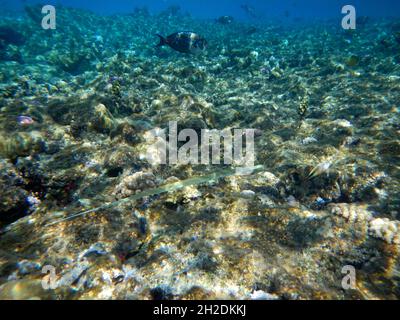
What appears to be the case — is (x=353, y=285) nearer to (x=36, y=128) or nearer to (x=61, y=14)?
(x=36, y=128)

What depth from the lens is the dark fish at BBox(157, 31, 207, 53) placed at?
8758 mm

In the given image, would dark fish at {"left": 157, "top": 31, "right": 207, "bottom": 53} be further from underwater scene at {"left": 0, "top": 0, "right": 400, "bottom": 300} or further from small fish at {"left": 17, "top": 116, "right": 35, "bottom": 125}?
small fish at {"left": 17, "top": 116, "right": 35, "bottom": 125}

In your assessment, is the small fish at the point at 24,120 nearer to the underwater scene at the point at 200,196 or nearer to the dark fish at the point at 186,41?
the underwater scene at the point at 200,196

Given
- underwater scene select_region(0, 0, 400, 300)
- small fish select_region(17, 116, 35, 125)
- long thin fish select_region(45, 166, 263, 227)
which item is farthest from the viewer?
small fish select_region(17, 116, 35, 125)

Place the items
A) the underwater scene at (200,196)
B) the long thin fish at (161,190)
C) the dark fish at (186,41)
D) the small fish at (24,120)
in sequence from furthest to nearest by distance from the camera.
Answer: the dark fish at (186,41)
the small fish at (24,120)
the long thin fish at (161,190)
the underwater scene at (200,196)

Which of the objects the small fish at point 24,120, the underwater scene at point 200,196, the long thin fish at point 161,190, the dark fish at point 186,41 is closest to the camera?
the underwater scene at point 200,196

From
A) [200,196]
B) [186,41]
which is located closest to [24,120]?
[200,196]

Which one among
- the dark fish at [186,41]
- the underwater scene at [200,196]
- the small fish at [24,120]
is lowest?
the underwater scene at [200,196]

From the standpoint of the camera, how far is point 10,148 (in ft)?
17.9

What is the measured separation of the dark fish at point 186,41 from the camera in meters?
8.76

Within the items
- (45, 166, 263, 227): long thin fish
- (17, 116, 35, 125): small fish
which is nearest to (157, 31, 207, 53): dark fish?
(17, 116, 35, 125): small fish

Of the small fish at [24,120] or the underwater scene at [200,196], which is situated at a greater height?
the small fish at [24,120]

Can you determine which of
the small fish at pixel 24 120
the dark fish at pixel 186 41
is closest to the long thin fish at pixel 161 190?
the small fish at pixel 24 120
